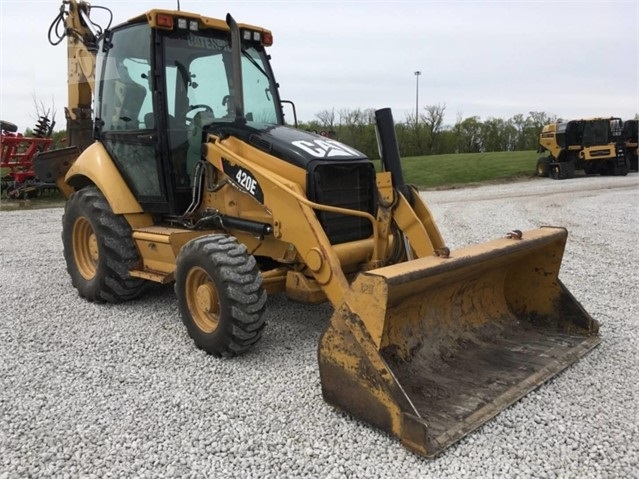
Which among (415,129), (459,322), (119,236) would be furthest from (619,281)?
(415,129)

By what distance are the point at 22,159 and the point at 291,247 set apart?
43.6 ft

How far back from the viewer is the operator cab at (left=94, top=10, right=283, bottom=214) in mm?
5008

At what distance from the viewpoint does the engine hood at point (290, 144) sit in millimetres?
4422

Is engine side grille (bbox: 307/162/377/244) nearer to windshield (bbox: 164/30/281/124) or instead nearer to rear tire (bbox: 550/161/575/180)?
windshield (bbox: 164/30/281/124)

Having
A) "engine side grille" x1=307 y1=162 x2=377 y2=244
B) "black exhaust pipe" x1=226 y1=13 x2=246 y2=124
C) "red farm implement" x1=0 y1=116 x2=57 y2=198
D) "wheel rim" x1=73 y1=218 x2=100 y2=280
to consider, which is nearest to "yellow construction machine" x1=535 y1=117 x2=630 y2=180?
"red farm implement" x1=0 y1=116 x2=57 y2=198

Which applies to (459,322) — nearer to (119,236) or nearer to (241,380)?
(241,380)

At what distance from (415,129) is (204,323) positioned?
1607 inches

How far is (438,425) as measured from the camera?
3057 millimetres

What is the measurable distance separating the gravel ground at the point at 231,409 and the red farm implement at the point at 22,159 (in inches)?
402

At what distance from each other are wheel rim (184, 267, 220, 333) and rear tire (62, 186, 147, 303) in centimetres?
127

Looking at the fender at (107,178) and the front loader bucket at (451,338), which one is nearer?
the front loader bucket at (451,338)

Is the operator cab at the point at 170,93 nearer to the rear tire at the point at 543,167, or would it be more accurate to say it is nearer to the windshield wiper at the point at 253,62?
the windshield wiper at the point at 253,62

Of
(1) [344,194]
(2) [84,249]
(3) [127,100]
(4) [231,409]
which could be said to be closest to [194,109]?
(3) [127,100]

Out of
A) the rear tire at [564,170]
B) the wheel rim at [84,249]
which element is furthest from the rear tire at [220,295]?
the rear tire at [564,170]
